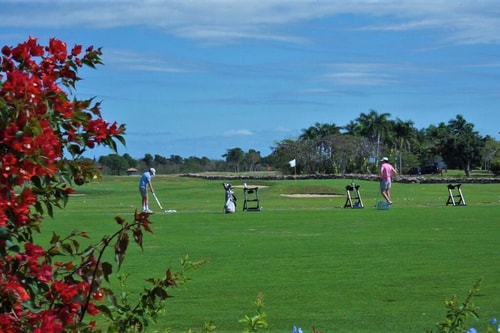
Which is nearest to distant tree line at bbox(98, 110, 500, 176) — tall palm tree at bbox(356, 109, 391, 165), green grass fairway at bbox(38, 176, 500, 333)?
tall palm tree at bbox(356, 109, 391, 165)

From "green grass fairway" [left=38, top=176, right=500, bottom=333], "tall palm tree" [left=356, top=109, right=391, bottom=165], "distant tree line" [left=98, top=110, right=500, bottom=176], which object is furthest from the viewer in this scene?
"tall palm tree" [left=356, top=109, right=391, bottom=165]

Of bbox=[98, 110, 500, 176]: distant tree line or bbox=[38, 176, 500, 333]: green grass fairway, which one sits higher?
bbox=[98, 110, 500, 176]: distant tree line

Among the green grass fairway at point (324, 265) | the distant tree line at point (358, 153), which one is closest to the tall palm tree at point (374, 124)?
the distant tree line at point (358, 153)

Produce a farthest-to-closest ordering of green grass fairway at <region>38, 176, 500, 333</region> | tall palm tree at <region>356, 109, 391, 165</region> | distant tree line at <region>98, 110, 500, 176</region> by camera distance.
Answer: tall palm tree at <region>356, 109, 391, 165</region>
distant tree line at <region>98, 110, 500, 176</region>
green grass fairway at <region>38, 176, 500, 333</region>

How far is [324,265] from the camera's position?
18406 mm

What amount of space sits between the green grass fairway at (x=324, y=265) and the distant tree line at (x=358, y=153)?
195 feet

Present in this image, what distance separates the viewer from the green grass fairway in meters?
12.4

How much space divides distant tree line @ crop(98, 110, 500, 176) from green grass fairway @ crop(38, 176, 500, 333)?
195 ft

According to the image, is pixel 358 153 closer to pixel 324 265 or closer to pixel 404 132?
pixel 404 132

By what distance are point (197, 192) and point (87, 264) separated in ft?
196

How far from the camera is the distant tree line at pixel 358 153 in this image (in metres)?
104

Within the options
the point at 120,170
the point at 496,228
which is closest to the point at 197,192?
the point at 496,228

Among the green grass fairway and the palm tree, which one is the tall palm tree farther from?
the green grass fairway

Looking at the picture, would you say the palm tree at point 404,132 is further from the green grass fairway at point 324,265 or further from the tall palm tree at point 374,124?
the green grass fairway at point 324,265
